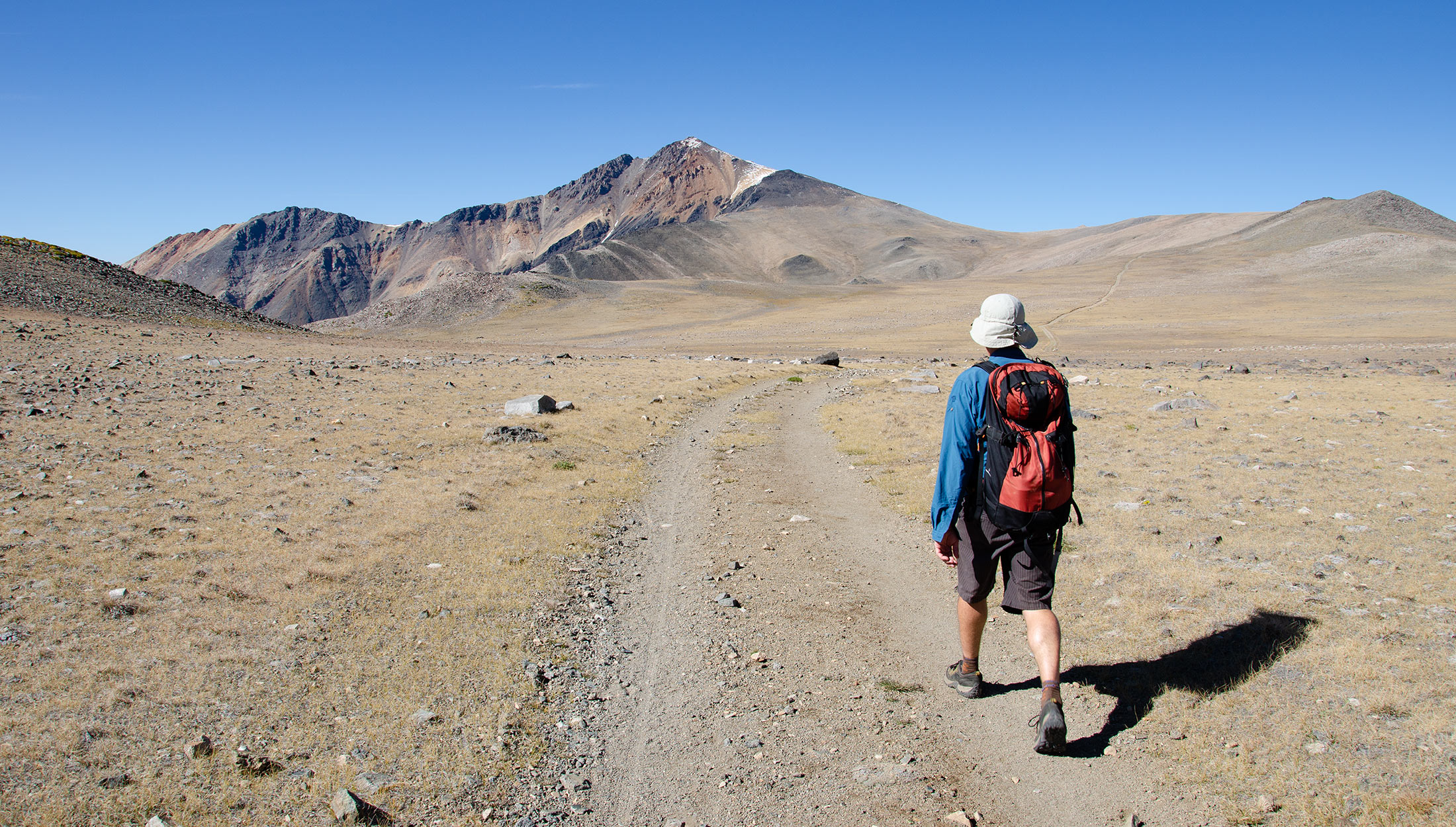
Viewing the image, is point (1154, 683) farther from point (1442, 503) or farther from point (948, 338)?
point (948, 338)

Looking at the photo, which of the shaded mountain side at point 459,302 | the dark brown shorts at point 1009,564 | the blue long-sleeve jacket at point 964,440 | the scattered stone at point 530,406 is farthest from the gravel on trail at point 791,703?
the shaded mountain side at point 459,302

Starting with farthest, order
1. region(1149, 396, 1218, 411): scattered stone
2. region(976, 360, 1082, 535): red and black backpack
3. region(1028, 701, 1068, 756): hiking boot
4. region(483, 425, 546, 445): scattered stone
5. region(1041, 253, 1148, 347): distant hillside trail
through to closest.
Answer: region(1041, 253, 1148, 347): distant hillside trail, region(1149, 396, 1218, 411): scattered stone, region(483, 425, 546, 445): scattered stone, region(976, 360, 1082, 535): red and black backpack, region(1028, 701, 1068, 756): hiking boot

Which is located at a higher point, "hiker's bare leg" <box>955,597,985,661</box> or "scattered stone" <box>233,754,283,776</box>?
"hiker's bare leg" <box>955,597,985,661</box>

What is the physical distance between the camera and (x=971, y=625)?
573 centimetres

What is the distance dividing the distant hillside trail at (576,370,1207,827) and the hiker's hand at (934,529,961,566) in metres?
1.16

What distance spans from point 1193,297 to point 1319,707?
97.0 meters

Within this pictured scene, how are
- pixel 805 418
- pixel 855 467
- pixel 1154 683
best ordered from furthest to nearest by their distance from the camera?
pixel 805 418, pixel 855 467, pixel 1154 683

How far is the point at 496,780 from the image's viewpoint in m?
5.00

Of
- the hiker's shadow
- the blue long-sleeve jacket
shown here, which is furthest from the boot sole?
the blue long-sleeve jacket

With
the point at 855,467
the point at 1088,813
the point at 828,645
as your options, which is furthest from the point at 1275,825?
the point at 855,467

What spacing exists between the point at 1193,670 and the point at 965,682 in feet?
6.09

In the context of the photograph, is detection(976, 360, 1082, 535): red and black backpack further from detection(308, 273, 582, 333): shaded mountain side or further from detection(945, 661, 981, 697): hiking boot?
detection(308, 273, 582, 333): shaded mountain side

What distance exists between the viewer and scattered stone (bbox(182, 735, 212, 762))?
487 cm

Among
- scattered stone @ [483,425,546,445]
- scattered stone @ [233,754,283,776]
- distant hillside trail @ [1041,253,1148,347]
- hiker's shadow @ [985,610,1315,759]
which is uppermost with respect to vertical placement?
distant hillside trail @ [1041,253,1148,347]
